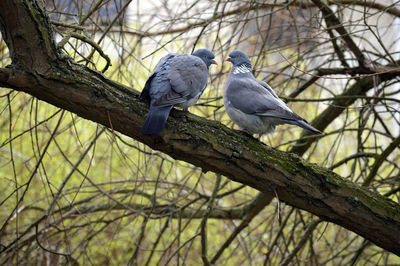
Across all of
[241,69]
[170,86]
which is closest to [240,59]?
[241,69]

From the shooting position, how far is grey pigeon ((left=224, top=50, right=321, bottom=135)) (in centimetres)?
275

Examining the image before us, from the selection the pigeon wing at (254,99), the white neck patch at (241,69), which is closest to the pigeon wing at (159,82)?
the pigeon wing at (254,99)

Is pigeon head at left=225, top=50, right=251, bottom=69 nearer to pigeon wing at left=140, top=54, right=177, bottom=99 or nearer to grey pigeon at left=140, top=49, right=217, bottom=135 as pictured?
grey pigeon at left=140, top=49, right=217, bottom=135

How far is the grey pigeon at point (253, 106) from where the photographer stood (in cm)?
275

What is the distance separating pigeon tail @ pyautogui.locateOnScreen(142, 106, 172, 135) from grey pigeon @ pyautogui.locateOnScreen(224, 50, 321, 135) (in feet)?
2.83

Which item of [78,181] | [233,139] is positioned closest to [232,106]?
[233,139]

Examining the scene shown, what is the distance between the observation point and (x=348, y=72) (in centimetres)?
343

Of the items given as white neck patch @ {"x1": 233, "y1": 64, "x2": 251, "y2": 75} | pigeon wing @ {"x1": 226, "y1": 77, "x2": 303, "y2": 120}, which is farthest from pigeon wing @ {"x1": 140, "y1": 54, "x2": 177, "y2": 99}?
white neck patch @ {"x1": 233, "y1": 64, "x2": 251, "y2": 75}

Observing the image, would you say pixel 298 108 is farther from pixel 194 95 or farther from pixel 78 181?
pixel 78 181

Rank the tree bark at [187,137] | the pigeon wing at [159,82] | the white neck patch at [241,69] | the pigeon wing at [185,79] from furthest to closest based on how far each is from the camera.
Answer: the white neck patch at [241,69] → the pigeon wing at [185,79] → the pigeon wing at [159,82] → the tree bark at [187,137]

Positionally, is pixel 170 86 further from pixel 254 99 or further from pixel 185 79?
pixel 254 99

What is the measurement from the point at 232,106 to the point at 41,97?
132cm

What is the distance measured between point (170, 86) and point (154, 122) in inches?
18.9

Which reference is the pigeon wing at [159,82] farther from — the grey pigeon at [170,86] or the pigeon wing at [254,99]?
the pigeon wing at [254,99]
